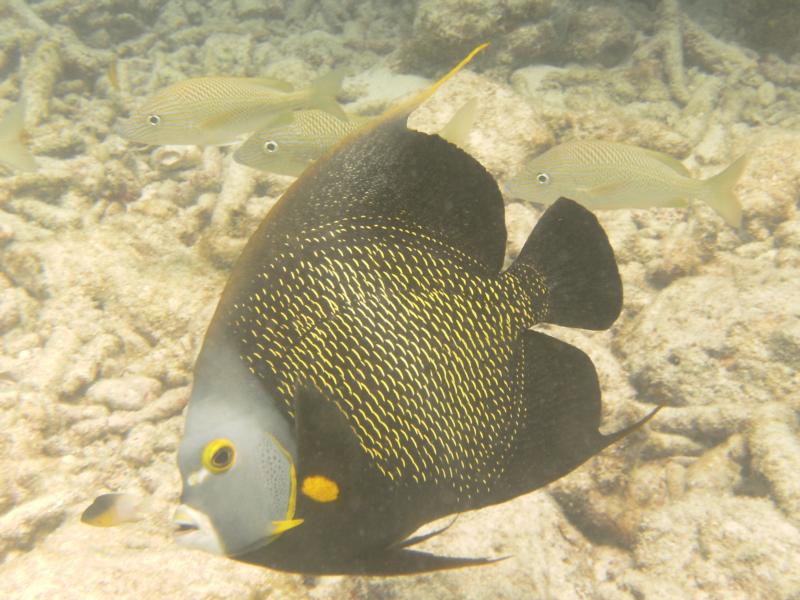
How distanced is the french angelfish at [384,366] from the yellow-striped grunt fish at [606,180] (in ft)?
7.14

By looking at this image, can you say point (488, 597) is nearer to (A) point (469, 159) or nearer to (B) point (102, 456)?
(A) point (469, 159)

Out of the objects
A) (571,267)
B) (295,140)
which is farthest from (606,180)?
(571,267)

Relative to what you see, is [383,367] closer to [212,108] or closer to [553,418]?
[553,418]

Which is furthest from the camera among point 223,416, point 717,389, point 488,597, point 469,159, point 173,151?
point 173,151

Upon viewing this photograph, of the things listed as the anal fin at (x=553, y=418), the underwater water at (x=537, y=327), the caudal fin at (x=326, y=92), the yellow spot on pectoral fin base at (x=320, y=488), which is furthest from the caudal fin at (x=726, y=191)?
the yellow spot on pectoral fin base at (x=320, y=488)

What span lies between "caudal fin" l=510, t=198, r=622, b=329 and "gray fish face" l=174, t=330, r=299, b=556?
0.73 meters

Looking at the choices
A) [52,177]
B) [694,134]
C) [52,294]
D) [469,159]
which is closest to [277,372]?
[469,159]

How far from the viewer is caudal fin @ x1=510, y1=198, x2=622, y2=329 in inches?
48.8

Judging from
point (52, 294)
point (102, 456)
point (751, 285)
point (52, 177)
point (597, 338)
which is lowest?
point (102, 456)

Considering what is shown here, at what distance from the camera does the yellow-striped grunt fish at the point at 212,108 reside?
350 centimetres

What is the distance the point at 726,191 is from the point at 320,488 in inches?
144

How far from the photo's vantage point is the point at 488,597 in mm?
2199

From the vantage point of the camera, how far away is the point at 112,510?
1099mm

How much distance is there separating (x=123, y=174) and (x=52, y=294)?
157cm
